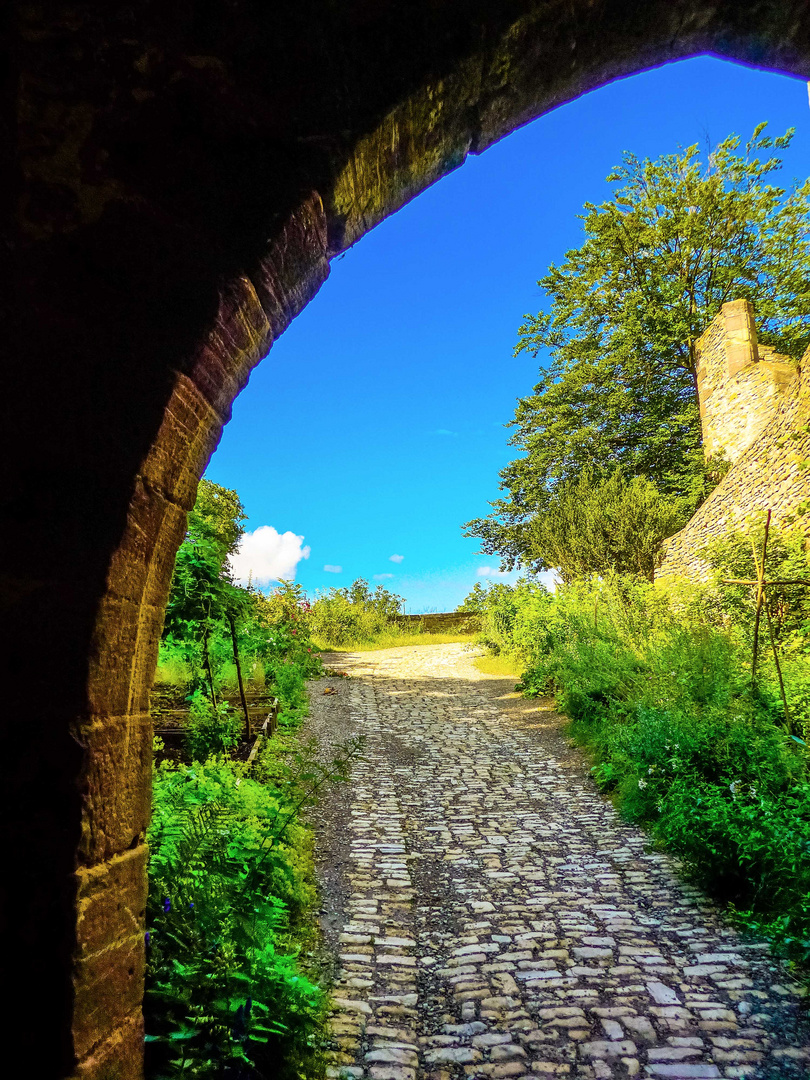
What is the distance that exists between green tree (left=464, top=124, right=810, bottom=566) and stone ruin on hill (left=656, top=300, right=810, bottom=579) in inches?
96.5

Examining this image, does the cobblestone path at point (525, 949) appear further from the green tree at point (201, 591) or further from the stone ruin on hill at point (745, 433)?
the stone ruin on hill at point (745, 433)

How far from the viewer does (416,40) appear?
1693 millimetres

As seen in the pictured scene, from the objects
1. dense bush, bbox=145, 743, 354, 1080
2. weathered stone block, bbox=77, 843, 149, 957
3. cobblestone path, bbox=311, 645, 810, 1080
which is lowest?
cobblestone path, bbox=311, 645, 810, 1080

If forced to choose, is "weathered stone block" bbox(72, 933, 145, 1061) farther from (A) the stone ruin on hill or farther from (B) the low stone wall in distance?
(B) the low stone wall in distance

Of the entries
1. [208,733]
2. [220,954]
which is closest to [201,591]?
[208,733]

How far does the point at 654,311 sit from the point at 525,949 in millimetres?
20314

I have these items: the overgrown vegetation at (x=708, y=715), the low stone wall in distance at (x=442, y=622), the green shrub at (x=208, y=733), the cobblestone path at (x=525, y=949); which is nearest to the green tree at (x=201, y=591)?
the green shrub at (x=208, y=733)

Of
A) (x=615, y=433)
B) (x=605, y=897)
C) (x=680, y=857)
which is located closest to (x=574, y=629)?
(x=680, y=857)

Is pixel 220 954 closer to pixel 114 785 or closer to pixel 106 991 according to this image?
pixel 106 991

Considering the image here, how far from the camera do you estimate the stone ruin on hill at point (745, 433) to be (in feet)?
30.7

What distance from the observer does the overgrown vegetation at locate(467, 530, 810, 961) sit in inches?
142

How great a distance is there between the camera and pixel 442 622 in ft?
74.9

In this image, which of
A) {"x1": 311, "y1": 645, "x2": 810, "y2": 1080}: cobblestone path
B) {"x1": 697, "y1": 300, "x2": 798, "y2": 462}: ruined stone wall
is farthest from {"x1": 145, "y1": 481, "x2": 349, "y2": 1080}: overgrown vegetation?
{"x1": 697, "y1": 300, "x2": 798, "y2": 462}: ruined stone wall

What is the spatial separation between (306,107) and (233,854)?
9.86 feet
